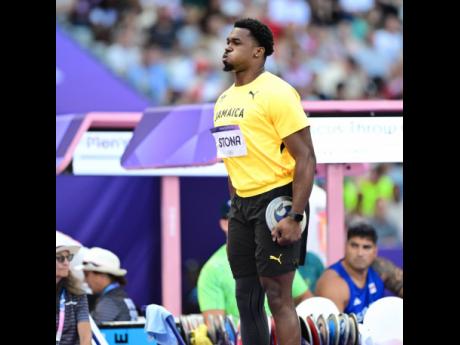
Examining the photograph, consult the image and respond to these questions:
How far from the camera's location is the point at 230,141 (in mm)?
4930

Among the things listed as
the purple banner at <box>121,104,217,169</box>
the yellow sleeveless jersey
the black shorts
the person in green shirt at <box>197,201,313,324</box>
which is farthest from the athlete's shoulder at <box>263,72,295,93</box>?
the purple banner at <box>121,104,217,169</box>

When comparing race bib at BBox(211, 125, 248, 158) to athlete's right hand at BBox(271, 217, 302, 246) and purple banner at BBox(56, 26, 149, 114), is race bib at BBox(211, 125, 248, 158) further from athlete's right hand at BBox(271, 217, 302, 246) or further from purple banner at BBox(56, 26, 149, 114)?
purple banner at BBox(56, 26, 149, 114)

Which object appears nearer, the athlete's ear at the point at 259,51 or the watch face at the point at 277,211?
the watch face at the point at 277,211

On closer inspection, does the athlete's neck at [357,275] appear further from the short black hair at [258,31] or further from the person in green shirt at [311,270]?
the short black hair at [258,31]

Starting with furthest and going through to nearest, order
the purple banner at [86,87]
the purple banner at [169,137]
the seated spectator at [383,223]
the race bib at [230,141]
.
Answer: the seated spectator at [383,223], the purple banner at [86,87], the purple banner at [169,137], the race bib at [230,141]

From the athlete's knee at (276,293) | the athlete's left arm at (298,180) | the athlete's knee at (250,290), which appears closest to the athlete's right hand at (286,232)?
the athlete's left arm at (298,180)

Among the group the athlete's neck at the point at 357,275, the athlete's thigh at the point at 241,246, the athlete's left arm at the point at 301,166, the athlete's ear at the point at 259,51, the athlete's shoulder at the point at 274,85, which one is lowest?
the athlete's neck at the point at 357,275

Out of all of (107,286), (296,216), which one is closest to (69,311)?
(107,286)

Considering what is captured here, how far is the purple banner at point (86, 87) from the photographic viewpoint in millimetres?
8617

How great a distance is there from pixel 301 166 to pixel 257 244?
0.41 metres

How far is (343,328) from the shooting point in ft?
18.9
